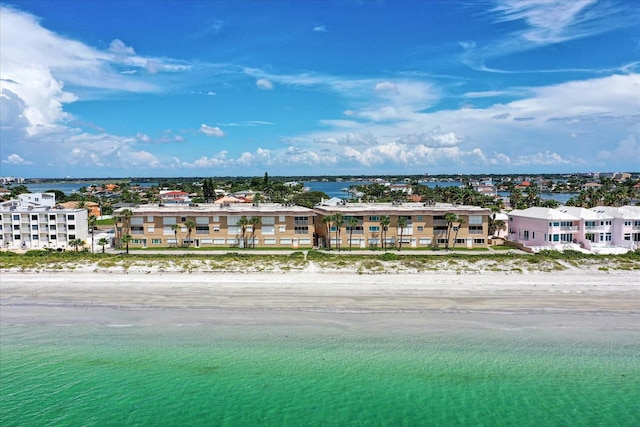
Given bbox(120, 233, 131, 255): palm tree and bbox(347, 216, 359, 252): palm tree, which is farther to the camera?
bbox(347, 216, 359, 252): palm tree

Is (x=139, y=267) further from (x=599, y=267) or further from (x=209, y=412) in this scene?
(x=599, y=267)

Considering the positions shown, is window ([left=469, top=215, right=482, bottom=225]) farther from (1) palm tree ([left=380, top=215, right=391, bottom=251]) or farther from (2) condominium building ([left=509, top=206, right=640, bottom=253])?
(1) palm tree ([left=380, top=215, right=391, bottom=251])

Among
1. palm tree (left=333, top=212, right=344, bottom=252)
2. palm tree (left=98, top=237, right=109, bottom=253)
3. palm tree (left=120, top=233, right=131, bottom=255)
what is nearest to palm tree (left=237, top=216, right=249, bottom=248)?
palm tree (left=333, top=212, right=344, bottom=252)

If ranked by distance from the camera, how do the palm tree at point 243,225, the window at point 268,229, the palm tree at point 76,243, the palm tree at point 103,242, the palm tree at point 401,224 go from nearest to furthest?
the palm tree at point 103,242 → the palm tree at point 401,224 → the palm tree at point 243,225 → the window at point 268,229 → the palm tree at point 76,243

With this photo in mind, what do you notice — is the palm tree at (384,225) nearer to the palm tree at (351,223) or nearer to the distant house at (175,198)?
the palm tree at (351,223)

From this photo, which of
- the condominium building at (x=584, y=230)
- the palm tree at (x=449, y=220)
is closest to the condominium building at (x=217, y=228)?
the palm tree at (x=449, y=220)

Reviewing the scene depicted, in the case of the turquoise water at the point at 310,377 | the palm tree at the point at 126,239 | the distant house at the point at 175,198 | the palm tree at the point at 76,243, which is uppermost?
the distant house at the point at 175,198

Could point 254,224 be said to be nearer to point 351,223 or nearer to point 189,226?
point 189,226
